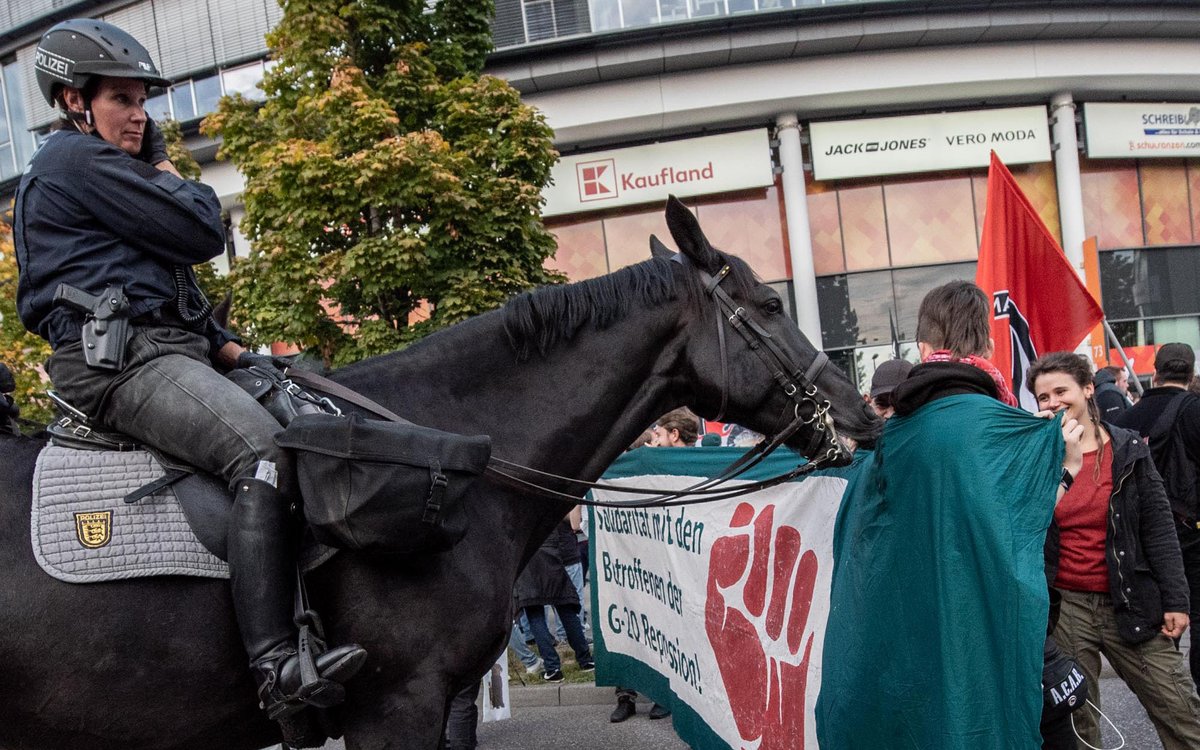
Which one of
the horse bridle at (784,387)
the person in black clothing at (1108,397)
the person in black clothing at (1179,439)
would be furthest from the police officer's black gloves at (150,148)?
the person in black clothing at (1108,397)

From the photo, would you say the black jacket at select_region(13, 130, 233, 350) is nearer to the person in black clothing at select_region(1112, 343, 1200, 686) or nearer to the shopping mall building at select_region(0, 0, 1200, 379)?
the person in black clothing at select_region(1112, 343, 1200, 686)

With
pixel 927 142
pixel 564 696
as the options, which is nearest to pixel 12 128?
pixel 927 142

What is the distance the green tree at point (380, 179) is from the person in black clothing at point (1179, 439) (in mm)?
7517

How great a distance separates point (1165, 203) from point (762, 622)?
24.6 metres

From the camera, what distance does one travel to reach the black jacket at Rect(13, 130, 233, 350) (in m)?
2.69

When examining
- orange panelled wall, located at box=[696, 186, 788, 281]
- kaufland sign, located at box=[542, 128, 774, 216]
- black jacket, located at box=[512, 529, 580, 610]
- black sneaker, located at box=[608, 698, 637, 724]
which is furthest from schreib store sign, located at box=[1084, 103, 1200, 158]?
black sneaker, located at box=[608, 698, 637, 724]

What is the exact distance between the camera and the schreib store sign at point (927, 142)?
21.6m

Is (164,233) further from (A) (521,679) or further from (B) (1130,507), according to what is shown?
(A) (521,679)

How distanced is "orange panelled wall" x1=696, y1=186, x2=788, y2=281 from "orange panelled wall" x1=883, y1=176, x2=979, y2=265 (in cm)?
289

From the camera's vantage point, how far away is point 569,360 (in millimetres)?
3258

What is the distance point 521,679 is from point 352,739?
19.0 ft

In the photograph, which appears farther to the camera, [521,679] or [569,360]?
[521,679]

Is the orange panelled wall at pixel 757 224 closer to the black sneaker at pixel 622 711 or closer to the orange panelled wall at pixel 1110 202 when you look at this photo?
the orange panelled wall at pixel 1110 202

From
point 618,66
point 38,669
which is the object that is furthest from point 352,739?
point 618,66
